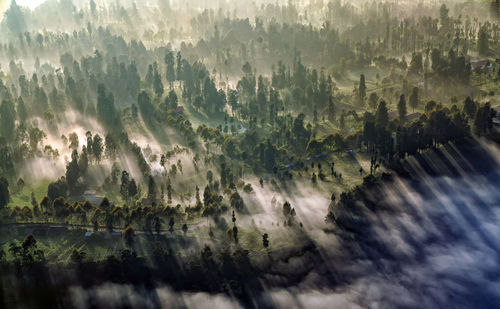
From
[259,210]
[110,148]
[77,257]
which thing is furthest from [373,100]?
[77,257]

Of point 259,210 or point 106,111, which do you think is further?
point 106,111

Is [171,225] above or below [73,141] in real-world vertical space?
below

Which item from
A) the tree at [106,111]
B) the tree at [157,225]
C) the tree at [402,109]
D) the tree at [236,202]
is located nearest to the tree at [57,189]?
the tree at [157,225]

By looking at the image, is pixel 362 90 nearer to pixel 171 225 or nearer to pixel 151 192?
pixel 151 192

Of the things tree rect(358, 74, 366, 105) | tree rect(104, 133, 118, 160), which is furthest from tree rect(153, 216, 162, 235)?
tree rect(358, 74, 366, 105)

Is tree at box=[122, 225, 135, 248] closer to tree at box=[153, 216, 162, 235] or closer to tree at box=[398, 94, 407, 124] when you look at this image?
tree at box=[153, 216, 162, 235]

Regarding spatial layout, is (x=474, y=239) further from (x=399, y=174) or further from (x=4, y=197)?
(x=4, y=197)

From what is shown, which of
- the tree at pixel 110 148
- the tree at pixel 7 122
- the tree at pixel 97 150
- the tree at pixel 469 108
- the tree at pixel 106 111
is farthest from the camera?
the tree at pixel 106 111

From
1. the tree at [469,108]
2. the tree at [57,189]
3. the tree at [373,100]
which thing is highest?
the tree at [469,108]

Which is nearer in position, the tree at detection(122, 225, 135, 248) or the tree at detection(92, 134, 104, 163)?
the tree at detection(122, 225, 135, 248)

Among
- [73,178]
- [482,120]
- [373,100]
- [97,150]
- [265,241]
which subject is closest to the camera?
[265,241]

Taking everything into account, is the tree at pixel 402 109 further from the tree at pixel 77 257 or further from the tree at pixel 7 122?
the tree at pixel 7 122
